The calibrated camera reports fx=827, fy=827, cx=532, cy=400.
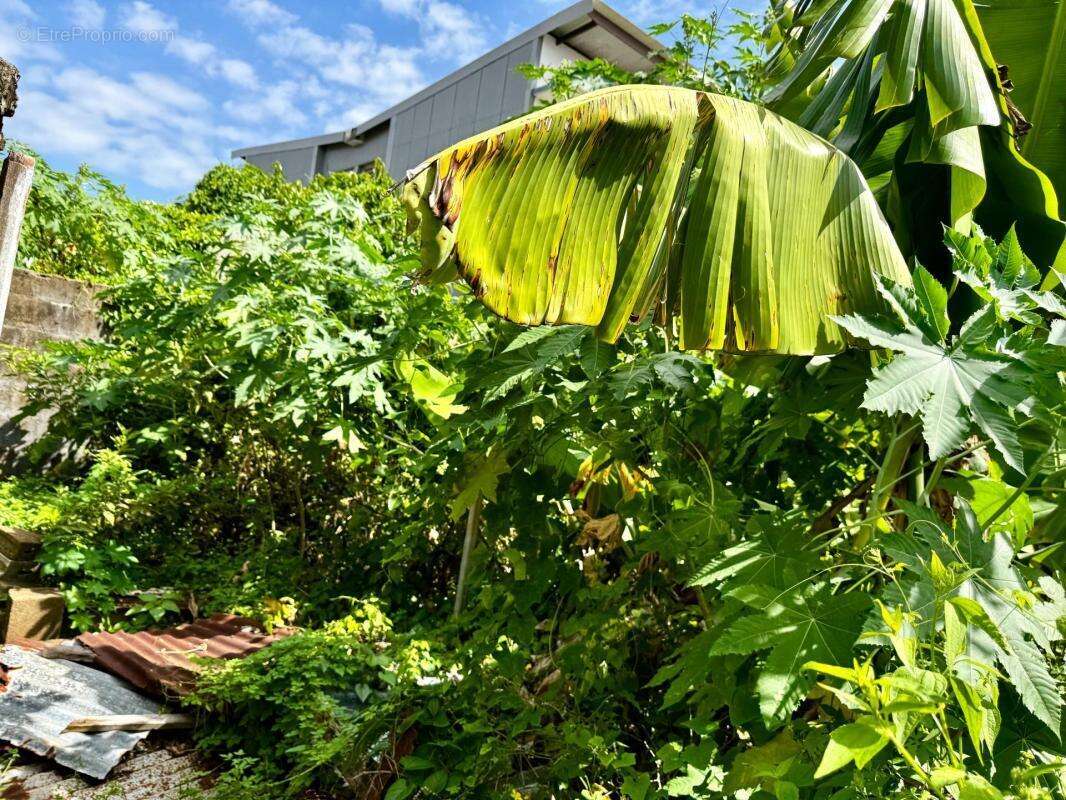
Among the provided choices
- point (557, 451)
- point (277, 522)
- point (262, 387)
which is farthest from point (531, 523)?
point (277, 522)

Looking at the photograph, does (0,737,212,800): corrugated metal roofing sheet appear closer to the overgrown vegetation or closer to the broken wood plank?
the broken wood plank

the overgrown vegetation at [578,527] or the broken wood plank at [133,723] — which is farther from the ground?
the overgrown vegetation at [578,527]

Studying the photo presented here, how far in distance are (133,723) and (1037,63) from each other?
4388 mm

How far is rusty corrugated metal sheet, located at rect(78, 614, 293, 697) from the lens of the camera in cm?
398

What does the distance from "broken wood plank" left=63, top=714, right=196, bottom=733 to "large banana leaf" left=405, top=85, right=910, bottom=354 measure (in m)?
3.04

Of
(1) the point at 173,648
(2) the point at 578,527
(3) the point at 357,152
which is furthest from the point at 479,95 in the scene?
(2) the point at 578,527

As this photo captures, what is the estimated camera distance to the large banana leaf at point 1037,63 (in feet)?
8.55

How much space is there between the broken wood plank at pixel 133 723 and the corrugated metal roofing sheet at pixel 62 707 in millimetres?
29

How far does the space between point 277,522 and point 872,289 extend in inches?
192

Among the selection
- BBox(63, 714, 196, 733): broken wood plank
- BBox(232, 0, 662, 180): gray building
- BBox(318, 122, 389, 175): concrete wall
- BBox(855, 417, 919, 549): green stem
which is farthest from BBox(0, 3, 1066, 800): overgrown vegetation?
BBox(318, 122, 389, 175): concrete wall

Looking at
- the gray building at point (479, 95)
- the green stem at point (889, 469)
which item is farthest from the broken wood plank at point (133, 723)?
the gray building at point (479, 95)

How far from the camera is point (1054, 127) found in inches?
103

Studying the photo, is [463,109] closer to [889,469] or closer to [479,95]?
[479,95]

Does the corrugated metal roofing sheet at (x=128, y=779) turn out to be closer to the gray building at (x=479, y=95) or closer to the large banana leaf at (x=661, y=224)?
the large banana leaf at (x=661, y=224)
